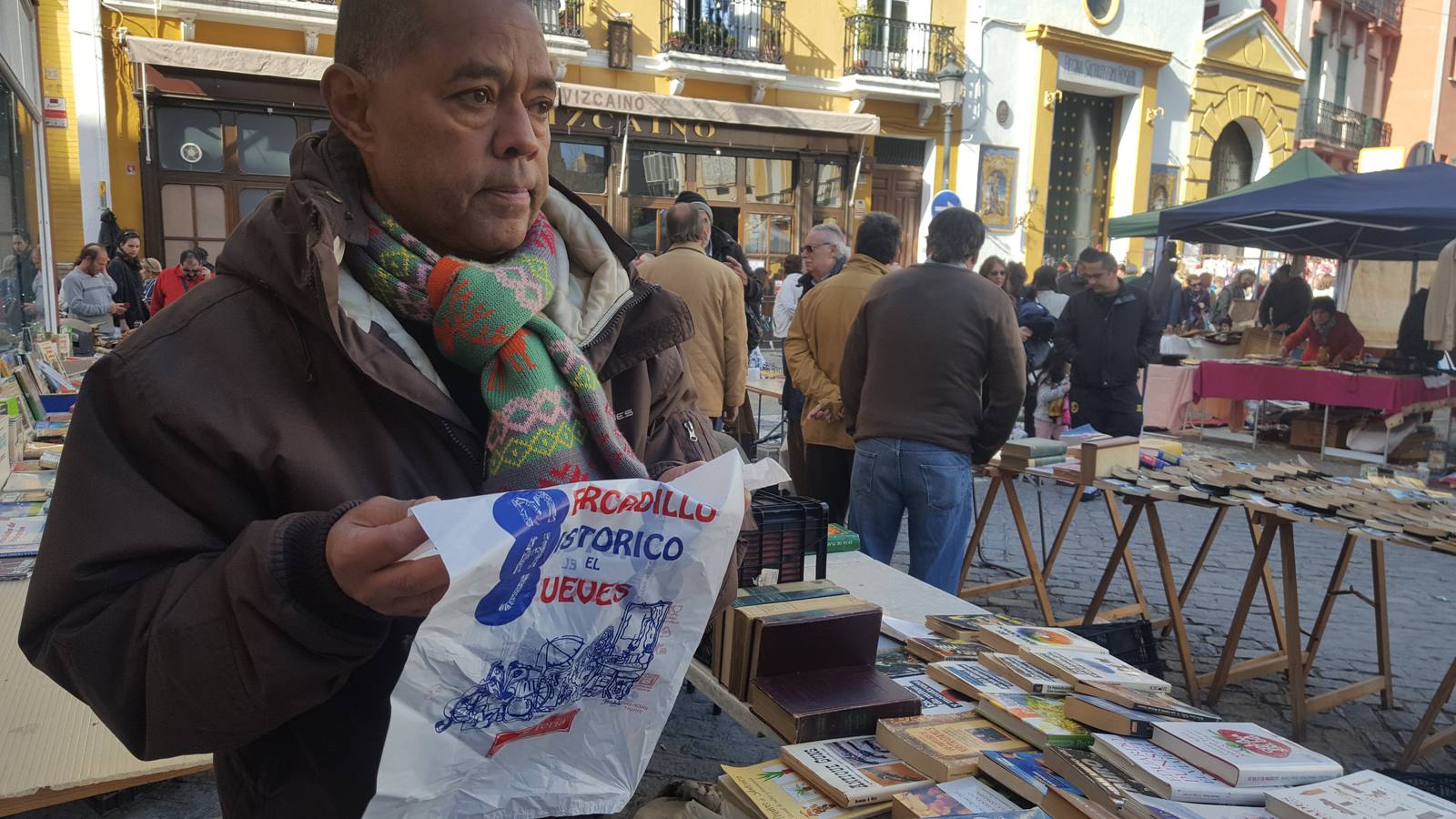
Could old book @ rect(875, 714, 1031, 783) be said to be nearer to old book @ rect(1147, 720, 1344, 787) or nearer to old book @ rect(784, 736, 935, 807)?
old book @ rect(784, 736, 935, 807)

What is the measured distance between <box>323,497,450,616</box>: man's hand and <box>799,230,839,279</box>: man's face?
18.2ft

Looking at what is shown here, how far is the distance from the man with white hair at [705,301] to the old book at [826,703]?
3.15 metres

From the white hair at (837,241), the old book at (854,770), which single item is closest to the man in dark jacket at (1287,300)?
the white hair at (837,241)

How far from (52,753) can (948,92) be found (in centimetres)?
1859

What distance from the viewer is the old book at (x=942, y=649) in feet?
8.44

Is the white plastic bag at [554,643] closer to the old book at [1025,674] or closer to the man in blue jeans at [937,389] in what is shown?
the old book at [1025,674]

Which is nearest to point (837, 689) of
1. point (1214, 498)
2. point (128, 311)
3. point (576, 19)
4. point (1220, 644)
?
point (1214, 498)

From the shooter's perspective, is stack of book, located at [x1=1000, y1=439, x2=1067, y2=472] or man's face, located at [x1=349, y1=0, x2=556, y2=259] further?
stack of book, located at [x1=1000, y1=439, x2=1067, y2=472]

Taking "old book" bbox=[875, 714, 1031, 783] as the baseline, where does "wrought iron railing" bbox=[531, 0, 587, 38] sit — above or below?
above

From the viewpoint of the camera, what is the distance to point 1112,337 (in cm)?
712

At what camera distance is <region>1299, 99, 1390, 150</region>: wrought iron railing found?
88.7 ft

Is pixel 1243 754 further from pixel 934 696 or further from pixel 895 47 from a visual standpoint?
pixel 895 47

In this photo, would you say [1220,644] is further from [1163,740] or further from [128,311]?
[128,311]

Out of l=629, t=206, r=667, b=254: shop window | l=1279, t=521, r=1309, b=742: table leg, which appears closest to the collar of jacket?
l=1279, t=521, r=1309, b=742: table leg
